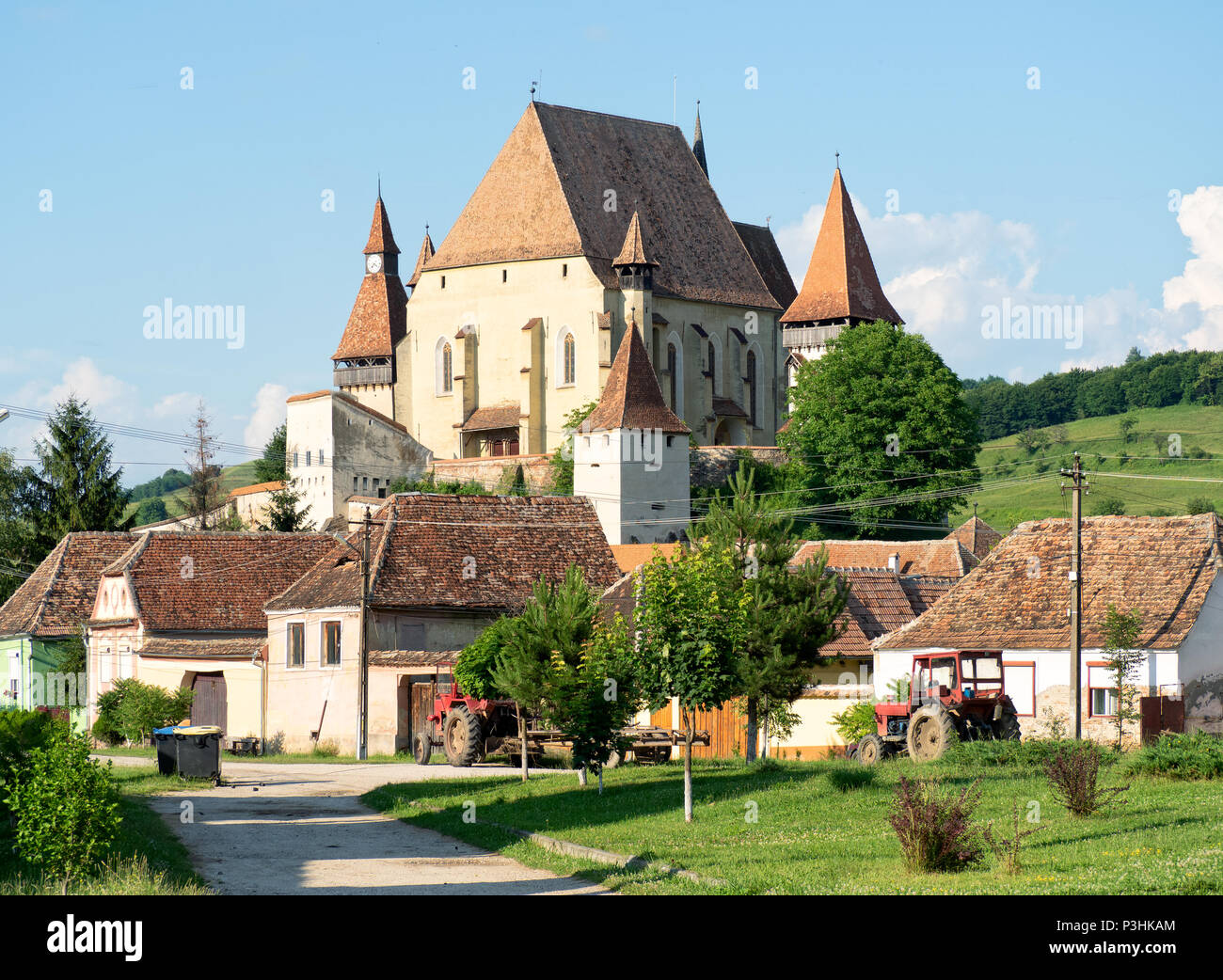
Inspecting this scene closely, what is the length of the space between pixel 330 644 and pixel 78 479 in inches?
1479

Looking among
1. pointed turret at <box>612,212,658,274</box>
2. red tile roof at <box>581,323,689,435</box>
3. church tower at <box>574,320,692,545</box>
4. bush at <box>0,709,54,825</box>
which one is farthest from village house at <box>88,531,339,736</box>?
pointed turret at <box>612,212,658,274</box>

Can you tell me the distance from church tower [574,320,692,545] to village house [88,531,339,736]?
2704cm

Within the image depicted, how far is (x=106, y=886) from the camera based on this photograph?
14555 mm

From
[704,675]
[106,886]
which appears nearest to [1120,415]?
[704,675]

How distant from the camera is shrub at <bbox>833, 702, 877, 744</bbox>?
1345 inches

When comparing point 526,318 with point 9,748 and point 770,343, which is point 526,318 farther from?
point 9,748

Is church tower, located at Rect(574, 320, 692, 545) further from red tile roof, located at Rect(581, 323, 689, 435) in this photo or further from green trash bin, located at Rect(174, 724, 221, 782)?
green trash bin, located at Rect(174, 724, 221, 782)

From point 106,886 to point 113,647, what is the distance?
130 ft

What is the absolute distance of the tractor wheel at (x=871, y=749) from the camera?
28984mm

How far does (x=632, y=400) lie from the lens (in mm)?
82688

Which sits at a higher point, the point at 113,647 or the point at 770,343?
the point at 770,343

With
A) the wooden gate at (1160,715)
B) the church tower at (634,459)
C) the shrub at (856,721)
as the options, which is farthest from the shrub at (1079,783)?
the church tower at (634,459)

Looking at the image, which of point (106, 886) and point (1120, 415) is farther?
point (1120, 415)

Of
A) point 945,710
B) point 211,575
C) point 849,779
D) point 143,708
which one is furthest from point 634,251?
point 849,779
